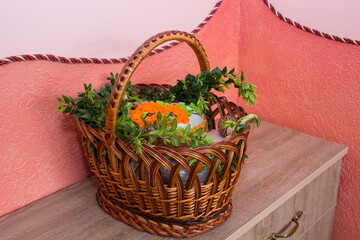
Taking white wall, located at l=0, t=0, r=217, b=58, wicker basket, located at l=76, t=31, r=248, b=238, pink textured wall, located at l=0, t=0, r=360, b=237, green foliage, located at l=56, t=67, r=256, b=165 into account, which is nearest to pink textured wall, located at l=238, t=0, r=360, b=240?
pink textured wall, located at l=0, t=0, r=360, b=237

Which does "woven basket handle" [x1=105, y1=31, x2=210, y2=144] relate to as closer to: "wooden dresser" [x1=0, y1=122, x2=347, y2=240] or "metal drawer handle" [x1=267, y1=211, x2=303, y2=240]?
"wooden dresser" [x1=0, y1=122, x2=347, y2=240]

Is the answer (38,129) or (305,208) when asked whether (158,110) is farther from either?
(305,208)

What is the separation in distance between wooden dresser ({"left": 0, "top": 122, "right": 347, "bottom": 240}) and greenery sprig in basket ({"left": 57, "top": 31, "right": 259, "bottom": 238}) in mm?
42

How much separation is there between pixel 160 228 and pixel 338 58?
0.77 metres

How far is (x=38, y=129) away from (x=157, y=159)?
0.38 m

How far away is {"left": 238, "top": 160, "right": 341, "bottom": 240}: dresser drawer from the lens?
3.17ft

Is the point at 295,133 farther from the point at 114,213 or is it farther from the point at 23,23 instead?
the point at 23,23

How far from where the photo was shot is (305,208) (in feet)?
3.71

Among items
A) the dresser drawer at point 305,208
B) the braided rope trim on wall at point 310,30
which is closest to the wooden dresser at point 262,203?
the dresser drawer at point 305,208

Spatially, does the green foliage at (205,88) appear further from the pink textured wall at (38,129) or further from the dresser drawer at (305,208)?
the dresser drawer at (305,208)

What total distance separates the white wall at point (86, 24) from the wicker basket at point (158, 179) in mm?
213

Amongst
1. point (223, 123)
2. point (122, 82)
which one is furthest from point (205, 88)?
point (122, 82)

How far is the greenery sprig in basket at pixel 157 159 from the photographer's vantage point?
0.73 m

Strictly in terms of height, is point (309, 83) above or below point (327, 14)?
below
